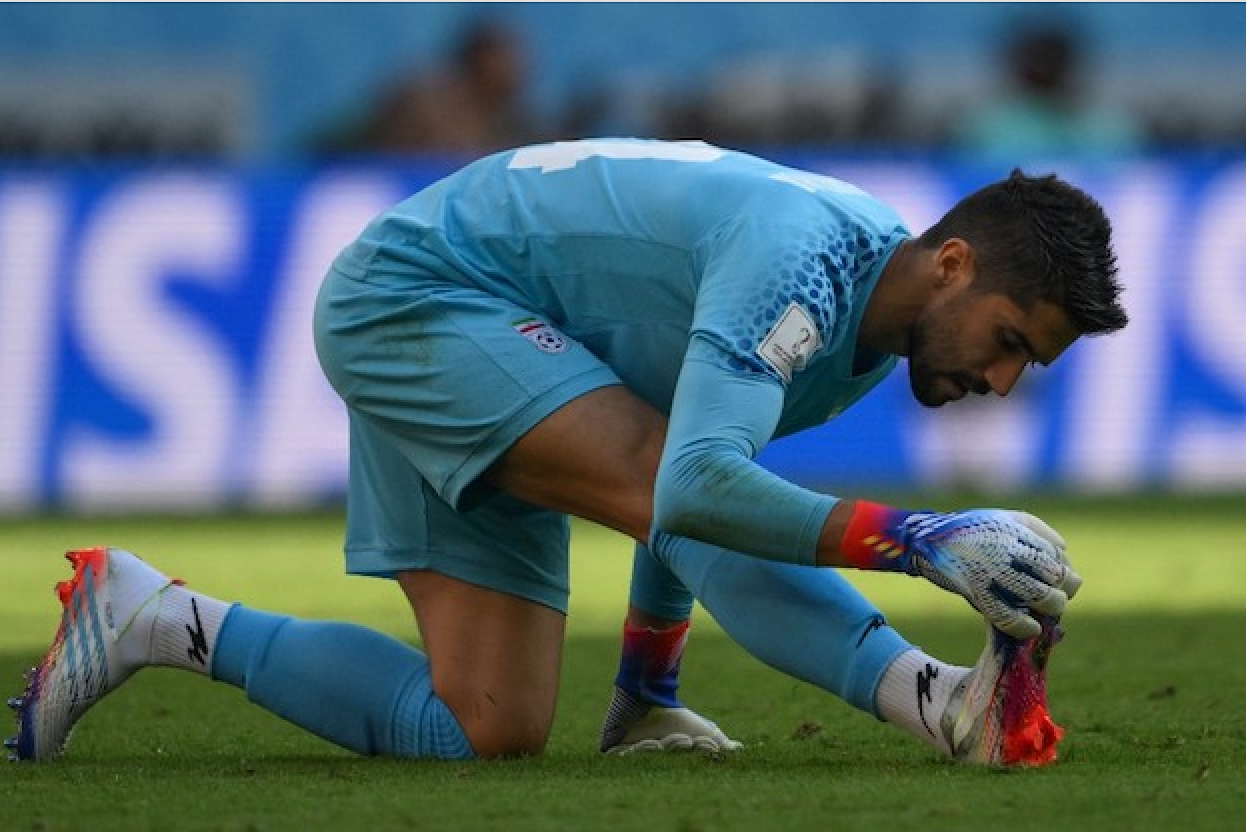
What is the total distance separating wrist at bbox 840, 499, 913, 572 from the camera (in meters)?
4.13

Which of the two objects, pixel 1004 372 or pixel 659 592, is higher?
pixel 1004 372

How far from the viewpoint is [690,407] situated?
4176mm

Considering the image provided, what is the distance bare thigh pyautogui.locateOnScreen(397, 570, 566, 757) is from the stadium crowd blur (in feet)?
25.7

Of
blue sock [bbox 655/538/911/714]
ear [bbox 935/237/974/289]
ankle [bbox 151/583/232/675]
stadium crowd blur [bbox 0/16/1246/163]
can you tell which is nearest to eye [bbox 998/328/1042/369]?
ear [bbox 935/237/974/289]

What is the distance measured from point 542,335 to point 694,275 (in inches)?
12.8

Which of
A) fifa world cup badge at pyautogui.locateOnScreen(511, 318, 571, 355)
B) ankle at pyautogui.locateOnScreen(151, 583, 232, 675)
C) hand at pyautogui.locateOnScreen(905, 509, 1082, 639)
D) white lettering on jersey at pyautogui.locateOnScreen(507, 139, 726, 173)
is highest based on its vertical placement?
white lettering on jersey at pyautogui.locateOnScreen(507, 139, 726, 173)

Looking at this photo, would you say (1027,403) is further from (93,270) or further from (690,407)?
(690,407)

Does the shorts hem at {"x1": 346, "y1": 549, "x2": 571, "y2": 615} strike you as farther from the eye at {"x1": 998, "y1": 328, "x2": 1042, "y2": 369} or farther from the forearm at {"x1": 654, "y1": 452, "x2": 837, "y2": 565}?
the eye at {"x1": 998, "y1": 328, "x2": 1042, "y2": 369}

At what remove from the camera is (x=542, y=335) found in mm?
4645

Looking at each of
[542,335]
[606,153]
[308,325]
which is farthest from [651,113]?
[542,335]

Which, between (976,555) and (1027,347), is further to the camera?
(1027,347)

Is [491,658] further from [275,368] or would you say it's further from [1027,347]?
[275,368]

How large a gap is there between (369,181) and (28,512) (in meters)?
2.20

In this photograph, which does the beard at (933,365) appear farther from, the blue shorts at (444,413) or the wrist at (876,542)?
the blue shorts at (444,413)
